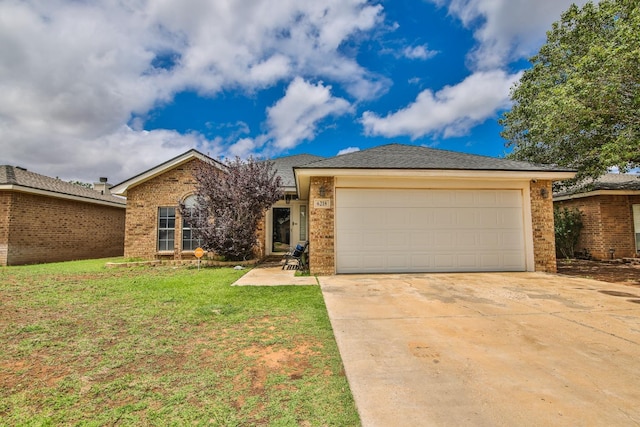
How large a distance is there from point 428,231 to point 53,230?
15.1 metres

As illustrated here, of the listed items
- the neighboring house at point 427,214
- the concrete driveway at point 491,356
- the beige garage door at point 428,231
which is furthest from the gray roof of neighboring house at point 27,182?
the concrete driveway at point 491,356

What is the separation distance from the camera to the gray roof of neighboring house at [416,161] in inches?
316

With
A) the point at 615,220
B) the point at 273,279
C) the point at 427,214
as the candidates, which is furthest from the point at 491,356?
the point at 615,220

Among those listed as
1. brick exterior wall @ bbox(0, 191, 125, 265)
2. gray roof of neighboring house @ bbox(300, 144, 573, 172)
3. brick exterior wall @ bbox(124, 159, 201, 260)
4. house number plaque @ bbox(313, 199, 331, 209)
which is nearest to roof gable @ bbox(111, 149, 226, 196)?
brick exterior wall @ bbox(124, 159, 201, 260)

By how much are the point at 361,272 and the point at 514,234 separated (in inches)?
178

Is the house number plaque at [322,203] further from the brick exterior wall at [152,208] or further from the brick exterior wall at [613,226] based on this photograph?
the brick exterior wall at [613,226]

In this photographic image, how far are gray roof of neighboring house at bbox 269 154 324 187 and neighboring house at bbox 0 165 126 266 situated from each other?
8.76 metres

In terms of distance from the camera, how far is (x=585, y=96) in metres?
8.17

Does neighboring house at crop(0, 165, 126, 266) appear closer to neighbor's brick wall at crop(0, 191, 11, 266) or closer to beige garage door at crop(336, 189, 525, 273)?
neighbor's brick wall at crop(0, 191, 11, 266)

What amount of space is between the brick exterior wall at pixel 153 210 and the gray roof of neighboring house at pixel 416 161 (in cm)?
499

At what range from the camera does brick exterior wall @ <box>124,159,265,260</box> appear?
12.0m

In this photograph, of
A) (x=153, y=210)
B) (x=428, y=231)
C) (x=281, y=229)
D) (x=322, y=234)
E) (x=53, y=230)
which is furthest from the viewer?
(x=281, y=229)

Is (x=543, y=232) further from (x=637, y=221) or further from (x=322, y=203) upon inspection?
(x=637, y=221)

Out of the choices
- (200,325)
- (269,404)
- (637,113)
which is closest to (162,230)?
(200,325)
